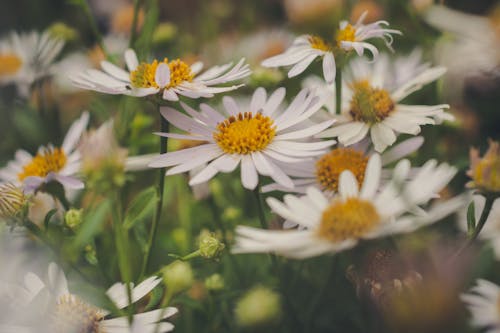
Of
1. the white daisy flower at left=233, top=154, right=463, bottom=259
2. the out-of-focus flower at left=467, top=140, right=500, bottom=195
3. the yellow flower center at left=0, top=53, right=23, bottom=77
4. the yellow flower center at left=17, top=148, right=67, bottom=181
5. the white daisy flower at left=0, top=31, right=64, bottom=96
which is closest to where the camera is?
the white daisy flower at left=233, top=154, right=463, bottom=259

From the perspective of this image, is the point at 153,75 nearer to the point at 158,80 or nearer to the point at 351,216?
the point at 158,80

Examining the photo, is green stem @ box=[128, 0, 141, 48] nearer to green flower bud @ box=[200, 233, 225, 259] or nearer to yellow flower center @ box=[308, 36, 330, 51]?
yellow flower center @ box=[308, 36, 330, 51]

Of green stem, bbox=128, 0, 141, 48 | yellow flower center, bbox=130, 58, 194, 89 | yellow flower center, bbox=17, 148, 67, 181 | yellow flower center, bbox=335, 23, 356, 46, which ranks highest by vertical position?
green stem, bbox=128, 0, 141, 48

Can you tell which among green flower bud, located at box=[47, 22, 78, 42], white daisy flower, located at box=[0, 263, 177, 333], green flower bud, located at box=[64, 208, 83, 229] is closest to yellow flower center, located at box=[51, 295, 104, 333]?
white daisy flower, located at box=[0, 263, 177, 333]

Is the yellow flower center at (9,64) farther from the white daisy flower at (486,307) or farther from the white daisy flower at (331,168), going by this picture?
the white daisy flower at (486,307)

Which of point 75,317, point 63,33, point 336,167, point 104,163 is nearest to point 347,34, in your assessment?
point 336,167

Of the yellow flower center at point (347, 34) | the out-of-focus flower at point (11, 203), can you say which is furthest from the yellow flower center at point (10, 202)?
the yellow flower center at point (347, 34)
